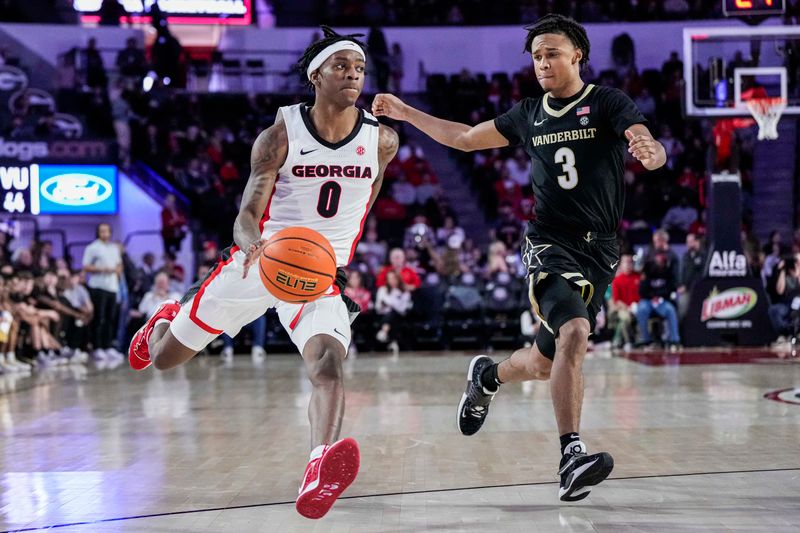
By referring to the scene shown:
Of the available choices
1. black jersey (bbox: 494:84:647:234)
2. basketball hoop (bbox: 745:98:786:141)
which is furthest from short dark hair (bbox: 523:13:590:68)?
basketball hoop (bbox: 745:98:786:141)

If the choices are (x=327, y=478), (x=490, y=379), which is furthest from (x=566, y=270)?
(x=327, y=478)

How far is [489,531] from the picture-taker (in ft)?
13.7

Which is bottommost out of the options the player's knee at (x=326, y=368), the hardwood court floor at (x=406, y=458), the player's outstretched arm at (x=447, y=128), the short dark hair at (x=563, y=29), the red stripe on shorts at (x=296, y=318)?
the hardwood court floor at (x=406, y=458)

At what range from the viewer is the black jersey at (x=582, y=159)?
203 inches

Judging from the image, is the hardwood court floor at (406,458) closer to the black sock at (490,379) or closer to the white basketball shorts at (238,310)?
the black sock at (490,379)

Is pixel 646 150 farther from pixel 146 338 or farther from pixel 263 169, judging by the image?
pixel 146 338

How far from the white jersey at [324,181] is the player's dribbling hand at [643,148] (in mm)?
1254

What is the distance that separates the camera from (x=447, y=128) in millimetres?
5762

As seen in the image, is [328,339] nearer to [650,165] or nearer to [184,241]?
[650,165]

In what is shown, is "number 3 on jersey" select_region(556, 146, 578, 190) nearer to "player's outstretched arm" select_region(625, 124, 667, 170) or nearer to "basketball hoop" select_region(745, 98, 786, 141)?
"player's outstretched arm" select_region(625, 124, 667, 170)

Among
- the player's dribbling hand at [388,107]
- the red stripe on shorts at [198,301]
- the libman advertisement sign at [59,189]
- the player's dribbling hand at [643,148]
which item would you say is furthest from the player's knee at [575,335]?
the libman advertisement sign at [59,189]

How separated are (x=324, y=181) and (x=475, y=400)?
178cm

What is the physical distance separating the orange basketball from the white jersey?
0.29 m

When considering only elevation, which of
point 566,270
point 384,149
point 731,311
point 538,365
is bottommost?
point 731,311
